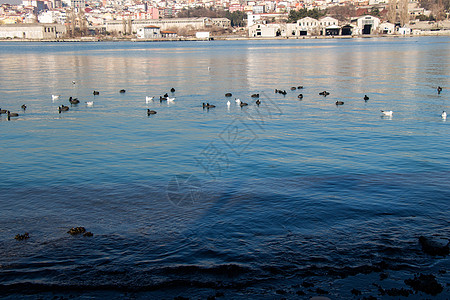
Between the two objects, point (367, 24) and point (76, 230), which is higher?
point (367, 24)

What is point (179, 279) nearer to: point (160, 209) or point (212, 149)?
point (160, 209)

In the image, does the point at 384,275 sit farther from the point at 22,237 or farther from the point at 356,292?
the point at 22,237

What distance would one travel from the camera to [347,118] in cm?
2503

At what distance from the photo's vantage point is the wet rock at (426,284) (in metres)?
7.64

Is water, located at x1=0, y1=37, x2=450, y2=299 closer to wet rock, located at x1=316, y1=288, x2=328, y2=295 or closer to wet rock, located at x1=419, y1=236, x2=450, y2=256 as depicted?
wet rock, located at x1=316, y1=288, x2=328, y2=295

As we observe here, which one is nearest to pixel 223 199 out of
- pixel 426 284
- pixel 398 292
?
pixel 398 292

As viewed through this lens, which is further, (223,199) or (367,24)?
(367,24)

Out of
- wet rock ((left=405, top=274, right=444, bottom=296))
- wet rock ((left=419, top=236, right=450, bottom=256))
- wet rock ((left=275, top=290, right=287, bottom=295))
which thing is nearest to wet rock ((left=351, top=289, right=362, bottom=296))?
wet rock ((left=405, top=274, right=444, bottom=296))

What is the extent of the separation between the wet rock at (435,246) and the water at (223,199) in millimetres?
241

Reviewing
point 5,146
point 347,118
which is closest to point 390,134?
point 347,118

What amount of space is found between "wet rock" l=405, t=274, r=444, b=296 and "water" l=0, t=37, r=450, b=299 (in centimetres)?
17

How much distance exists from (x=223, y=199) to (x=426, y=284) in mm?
6059

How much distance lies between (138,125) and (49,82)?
79.5 feet

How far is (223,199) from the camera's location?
12586mm
